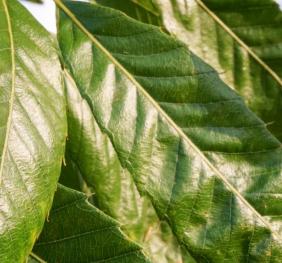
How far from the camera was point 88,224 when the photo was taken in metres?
1.21

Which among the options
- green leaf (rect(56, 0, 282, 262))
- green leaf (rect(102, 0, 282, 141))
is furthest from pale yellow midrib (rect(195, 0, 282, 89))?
green leaf (rect(56, 0, 282, 262))

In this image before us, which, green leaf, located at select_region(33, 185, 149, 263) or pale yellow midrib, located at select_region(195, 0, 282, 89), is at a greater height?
pale yellow midrib, located at select_region(195, 0, 282, 89)

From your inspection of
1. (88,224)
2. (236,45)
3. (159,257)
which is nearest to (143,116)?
(88,224)

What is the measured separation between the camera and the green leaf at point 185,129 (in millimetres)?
1199

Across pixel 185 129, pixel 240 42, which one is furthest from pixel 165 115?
pixel 240 42

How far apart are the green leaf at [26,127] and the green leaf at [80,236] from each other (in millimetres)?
166

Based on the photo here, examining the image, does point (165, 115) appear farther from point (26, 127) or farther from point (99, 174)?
point (99, 174)

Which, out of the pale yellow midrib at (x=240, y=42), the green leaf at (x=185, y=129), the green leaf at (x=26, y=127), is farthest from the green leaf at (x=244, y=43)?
the green leaf at (x=26, y=127)

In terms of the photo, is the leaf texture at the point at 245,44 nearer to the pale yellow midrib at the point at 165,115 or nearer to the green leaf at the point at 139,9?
the green leaf at the point at 139,9

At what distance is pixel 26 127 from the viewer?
41.4 inches

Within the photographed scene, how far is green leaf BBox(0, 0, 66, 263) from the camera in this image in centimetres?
98

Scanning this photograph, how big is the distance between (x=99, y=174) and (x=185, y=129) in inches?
16.8

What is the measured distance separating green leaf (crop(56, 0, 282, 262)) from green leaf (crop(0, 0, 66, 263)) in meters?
0.09

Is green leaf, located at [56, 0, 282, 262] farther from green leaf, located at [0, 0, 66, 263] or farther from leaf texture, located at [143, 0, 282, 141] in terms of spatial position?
leaf texture, located at [143, 0, 282, 141]
